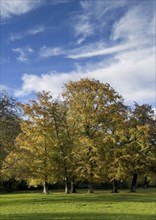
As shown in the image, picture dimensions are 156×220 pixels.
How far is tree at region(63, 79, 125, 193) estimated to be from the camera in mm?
46188

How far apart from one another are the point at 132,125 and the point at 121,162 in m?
7.45

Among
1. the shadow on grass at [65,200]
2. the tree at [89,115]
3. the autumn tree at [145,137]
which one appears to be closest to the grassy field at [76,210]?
the shadow on grass at [65,200]

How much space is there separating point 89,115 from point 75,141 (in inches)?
145

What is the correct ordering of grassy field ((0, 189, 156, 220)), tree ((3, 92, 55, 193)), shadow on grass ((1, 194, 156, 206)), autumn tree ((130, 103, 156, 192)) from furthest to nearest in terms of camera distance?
1. autumn tree ((130, 103, 156, 192))
2. tree ((3, 92, 55, 193))
3. shadow on grass ((1, 194, 156, 206))
4. grassy field ((0, 189, 156, 220))

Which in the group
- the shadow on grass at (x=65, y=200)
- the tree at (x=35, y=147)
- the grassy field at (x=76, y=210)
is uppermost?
the tree at (x=35, y=147)

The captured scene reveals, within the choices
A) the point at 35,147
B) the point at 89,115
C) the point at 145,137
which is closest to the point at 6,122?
the point at 35,147

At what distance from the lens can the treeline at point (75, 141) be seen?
43938 mm

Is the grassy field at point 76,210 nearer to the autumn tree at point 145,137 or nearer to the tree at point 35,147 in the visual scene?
the tree at point 35,147

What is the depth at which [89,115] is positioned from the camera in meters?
47.6

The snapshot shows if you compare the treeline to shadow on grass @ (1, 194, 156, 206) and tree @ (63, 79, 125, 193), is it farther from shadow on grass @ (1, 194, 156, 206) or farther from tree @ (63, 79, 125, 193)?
shadow on grass @ (1, 194, 156, 206)

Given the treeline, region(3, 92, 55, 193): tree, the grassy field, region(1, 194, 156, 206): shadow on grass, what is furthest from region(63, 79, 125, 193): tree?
the grassy field

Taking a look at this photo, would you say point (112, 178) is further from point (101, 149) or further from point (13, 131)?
point (13, 131)

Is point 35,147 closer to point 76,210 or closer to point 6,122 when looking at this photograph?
point 6,122

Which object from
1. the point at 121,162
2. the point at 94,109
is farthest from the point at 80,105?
the point at 121,162
